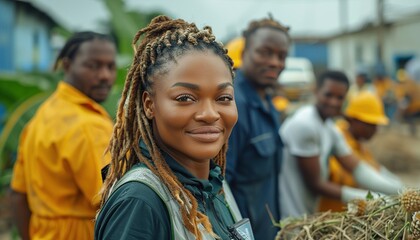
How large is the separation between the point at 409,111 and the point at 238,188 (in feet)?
36.8

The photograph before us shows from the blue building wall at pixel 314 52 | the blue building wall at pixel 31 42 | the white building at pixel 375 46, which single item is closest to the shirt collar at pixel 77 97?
the blue building wall at pixel 31 42

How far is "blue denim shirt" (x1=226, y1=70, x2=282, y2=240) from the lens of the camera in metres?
3.04

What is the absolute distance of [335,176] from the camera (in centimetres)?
386

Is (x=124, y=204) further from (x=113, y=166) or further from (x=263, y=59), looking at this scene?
(x=263, y=59)

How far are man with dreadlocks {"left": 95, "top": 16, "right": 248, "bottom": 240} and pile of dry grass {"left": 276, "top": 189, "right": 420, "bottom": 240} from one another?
0.44m

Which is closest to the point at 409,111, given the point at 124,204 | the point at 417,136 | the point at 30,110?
the point at 417,136

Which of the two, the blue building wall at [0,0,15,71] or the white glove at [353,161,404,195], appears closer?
the white glove at [353,161,404,195]

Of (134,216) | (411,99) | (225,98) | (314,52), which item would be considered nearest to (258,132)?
(225,98)

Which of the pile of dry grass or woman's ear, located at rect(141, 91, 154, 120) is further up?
woman's ear, located at rect(141, 91, 154, 120)

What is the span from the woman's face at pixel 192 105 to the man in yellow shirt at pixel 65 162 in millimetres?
892

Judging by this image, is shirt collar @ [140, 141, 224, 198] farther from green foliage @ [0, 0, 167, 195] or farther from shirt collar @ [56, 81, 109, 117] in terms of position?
green foliage @ [0, 0, 167, 195]

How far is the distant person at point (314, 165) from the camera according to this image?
3.49 metres

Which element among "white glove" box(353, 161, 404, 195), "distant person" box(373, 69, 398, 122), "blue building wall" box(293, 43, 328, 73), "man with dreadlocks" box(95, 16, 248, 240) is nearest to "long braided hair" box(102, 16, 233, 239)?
"man with dreadlocks" box(95, 16, 248, 240)

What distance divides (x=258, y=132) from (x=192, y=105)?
1.64 meters
